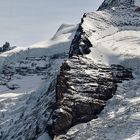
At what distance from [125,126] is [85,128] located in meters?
5.87

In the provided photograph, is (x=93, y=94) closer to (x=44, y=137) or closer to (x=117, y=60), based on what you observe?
(x=44, y=137)

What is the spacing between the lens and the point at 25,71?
19700 cm

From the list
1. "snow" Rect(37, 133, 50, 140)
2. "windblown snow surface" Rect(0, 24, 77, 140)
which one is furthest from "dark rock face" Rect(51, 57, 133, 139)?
"windblown snow surface" Rect(0, 24, 77, 140)

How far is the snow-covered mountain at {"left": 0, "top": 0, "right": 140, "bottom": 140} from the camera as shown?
306ft

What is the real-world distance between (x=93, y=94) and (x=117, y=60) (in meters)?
14.0

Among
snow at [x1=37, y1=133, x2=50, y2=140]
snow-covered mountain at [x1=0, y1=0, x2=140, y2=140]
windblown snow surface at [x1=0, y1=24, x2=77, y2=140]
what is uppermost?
snow-covered mountain at [x1=0, y1=0, x2=140, y2=140]

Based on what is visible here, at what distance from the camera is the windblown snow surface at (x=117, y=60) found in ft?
298

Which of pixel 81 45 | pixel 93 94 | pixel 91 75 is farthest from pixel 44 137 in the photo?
pixel 81 45

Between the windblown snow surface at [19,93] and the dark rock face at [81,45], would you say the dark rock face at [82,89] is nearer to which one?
the windblown snow surface at [19,93]

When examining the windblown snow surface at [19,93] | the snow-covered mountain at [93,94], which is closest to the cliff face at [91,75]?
the snow-covered mountain at [93,94]

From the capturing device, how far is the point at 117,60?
376 feet

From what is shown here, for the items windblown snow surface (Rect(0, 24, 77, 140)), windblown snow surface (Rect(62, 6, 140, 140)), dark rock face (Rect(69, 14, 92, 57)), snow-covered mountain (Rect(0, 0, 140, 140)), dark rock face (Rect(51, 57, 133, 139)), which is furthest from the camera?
windblown snow surface (Rect(0, 24, 77, 140))

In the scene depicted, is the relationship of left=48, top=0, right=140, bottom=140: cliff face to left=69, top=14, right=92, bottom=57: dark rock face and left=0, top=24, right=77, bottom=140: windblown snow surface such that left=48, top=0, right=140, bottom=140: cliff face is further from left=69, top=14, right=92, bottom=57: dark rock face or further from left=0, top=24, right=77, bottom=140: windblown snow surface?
left=0, top=24, right=77, bottom=140: windblown snow surface

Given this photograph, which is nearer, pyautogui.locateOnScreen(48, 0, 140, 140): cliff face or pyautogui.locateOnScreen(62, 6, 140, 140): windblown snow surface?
pyautogui.locateOnScreen(62, 6, 140, 140): windblown snow surface
